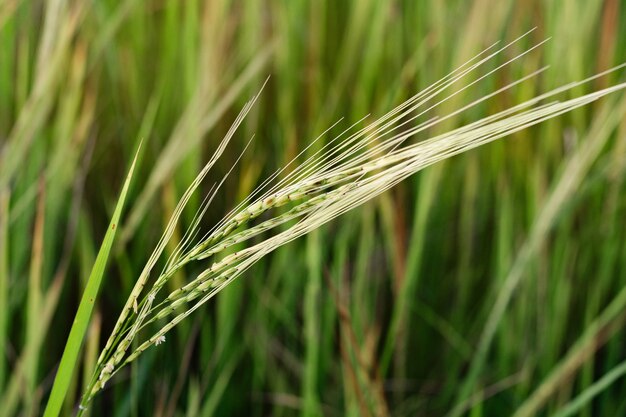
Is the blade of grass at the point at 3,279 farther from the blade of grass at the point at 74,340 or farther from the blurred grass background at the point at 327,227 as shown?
the blade of grass at the point at 74,340

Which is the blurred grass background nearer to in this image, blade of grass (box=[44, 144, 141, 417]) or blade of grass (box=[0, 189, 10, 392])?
blade of grass (box=[0, 189, 10, 392])

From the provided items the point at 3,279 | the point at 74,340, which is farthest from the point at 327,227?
the point at 74,340

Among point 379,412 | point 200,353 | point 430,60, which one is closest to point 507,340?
point 379,412

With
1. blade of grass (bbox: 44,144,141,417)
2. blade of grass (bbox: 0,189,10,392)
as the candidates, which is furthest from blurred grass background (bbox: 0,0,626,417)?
blade of grass (bbox: 44,144,141,417)

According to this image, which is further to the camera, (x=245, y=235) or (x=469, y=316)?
(x=469, y=316)

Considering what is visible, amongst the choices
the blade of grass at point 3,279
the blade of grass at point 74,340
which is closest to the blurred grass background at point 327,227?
the blade of grass at point 3,279

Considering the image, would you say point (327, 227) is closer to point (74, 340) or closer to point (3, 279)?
point (3, 279)

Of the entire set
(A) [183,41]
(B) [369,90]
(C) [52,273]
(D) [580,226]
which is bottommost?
(D) [580,226]

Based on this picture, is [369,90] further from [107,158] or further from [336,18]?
[107,158]
